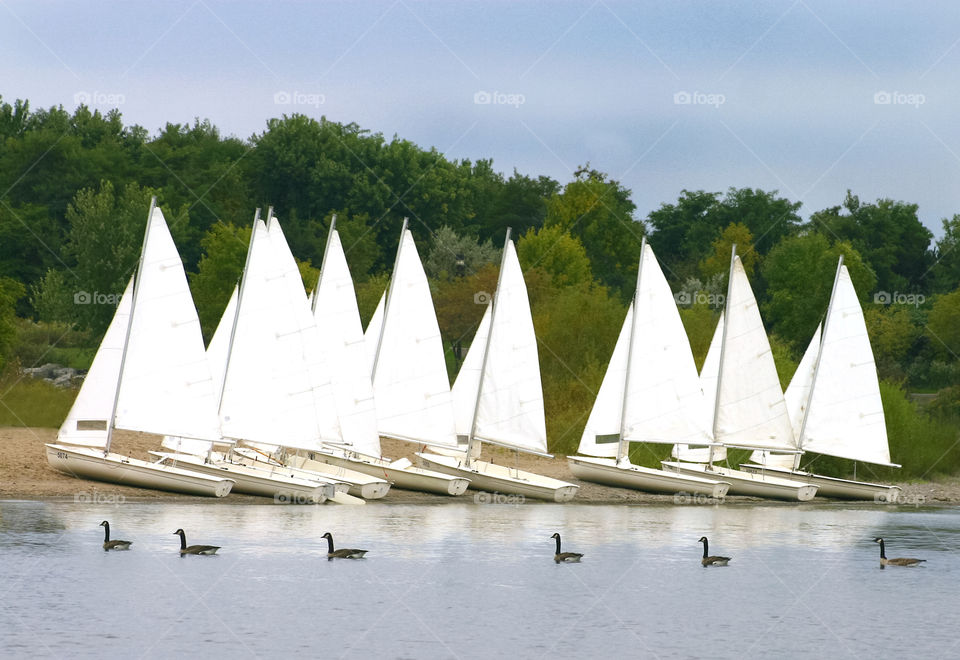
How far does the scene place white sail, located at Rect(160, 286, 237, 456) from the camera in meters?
57.8

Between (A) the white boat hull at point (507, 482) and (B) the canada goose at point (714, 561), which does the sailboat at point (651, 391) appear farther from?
(B) the canada goose at point (714, 561)

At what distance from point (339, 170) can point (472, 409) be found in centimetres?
6159

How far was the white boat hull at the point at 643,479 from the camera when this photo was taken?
64125 mm

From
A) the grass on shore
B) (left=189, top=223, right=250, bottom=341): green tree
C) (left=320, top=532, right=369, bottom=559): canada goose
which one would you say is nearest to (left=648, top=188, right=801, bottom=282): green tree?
(left=189, top=223, right=250, bottom=341): green tree

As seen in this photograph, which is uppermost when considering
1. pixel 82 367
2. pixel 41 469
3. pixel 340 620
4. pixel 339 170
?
pixel 339 170

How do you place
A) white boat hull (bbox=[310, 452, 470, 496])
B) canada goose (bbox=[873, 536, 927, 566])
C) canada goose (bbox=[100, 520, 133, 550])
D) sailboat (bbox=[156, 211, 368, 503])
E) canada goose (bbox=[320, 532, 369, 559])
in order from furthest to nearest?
1. white boat hull (bbox=[310, 452, 470, 496])
2. sailboat (bbox=[156, 211, 368, 503])
3. canada goose (bbox=[873, 536, 927, 566])
4. canada goose (bbox=[320, 532, 369, 559])
5. canada goose (bbox=[100, 520, 133, 550])

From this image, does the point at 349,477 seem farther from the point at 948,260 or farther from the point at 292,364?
the point at 948,260

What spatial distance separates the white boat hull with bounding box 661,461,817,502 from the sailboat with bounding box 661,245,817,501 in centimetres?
7

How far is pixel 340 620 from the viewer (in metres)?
35.3

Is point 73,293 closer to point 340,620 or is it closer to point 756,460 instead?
point 756,460

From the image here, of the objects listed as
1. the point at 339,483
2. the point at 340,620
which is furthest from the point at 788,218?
the point at 340,620

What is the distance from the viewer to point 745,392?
223 feet

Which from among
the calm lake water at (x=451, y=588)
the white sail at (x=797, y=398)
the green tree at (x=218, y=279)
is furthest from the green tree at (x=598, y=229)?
the calm lake water at (x=451, y=588)

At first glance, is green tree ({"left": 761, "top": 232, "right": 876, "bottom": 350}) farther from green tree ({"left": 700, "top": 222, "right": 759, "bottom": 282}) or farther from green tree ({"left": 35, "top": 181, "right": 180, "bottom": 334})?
green tree ({"left": 35, "top": 181, "right": 180, "bottom": 334})
